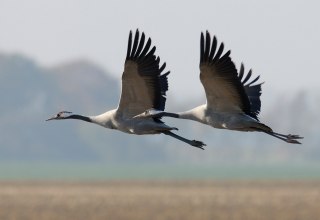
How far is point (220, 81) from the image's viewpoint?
20.7m

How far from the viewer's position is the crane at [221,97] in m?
20.5

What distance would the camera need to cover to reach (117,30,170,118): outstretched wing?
21469mm

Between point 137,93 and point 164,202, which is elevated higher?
point 164,202

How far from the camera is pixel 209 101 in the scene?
20.8 m

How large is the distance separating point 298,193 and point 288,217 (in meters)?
18.4

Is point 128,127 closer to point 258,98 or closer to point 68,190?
point 258,98

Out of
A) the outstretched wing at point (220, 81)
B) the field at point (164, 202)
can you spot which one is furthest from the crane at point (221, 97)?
the field at point (164, 202)

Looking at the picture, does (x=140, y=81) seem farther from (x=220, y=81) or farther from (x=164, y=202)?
(x=164, y=202)

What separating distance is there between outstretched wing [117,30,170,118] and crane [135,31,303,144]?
0.74 metres

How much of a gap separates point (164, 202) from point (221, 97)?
3682 centimetres

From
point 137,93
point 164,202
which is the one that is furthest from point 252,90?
point 164,202

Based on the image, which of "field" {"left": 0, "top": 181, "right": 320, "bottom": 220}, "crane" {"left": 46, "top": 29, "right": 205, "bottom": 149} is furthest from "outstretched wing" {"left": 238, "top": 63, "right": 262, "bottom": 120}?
"field" {"left": 0, "top": 181, "right": 320, "bottom": 220}

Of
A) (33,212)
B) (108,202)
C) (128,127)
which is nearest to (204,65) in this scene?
(128,127)

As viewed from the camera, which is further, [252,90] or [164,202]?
[164,202]
